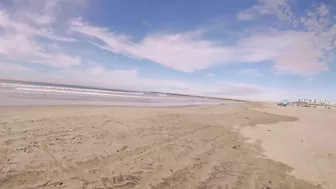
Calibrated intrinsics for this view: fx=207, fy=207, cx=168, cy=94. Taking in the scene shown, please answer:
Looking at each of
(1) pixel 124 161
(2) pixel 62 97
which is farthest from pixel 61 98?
(1) pixel 124 161

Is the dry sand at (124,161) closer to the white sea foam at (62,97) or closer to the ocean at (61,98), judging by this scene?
the ocean at (61,98)

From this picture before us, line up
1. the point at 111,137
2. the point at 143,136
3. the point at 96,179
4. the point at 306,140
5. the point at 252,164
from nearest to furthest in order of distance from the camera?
the point at 96,179 < the point at 252,164 < the point at 111,137 < the point at 143,136 < the point at 306,140

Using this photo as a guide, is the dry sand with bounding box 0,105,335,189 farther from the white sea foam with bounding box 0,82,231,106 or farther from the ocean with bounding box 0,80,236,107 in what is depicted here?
the white sea foam with bounding box 0,82,231,106

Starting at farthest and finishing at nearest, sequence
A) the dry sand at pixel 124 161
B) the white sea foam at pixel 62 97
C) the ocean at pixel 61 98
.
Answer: the white sea foam at pixel 62 97
the ocean at pixel 61 98
the dry sand at pixel 124 161

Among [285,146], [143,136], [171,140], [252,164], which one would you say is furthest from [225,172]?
[285,146]

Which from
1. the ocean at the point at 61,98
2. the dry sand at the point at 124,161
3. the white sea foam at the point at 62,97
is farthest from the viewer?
the white sea foam at the point at 62,97

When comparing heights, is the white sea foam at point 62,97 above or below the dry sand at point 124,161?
above

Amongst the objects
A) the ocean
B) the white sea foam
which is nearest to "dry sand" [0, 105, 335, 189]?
the ocean

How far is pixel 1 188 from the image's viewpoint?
3.70m

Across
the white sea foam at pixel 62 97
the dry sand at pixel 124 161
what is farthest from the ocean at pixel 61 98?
the dry sand at pixel 124 161

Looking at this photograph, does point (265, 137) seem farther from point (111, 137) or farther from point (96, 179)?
point (96, 179)

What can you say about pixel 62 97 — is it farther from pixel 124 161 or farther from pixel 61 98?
pixel 124 161

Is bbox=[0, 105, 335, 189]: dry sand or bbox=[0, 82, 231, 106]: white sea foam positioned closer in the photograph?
bbox=[0, 105, 335, 189]: dry sand

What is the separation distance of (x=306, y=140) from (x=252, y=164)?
5.48 metres
